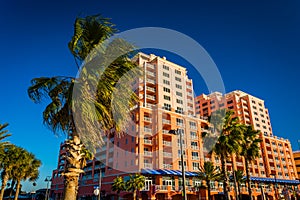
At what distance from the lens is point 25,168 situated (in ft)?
126

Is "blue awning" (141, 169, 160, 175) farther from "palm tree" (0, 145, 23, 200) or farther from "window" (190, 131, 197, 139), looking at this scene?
"palm tree" (0, 145, 23, 200)

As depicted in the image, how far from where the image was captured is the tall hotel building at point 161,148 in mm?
42375

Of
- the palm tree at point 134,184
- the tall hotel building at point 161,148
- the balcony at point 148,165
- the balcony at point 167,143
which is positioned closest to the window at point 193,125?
the tall hotel building at point 161,148

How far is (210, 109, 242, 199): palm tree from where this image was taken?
2725 centimetres

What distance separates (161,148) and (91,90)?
38.5m

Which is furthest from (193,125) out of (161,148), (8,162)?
(8,162)

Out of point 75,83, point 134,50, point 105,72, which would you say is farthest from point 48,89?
point 134,50

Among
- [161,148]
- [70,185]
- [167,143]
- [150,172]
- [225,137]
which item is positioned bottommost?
[70,185]

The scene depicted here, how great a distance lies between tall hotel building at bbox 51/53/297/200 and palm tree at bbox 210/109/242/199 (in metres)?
11.0

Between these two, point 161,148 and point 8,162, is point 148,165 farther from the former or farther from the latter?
point 8,162

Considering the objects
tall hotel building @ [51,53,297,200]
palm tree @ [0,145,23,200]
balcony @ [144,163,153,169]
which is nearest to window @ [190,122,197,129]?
tall hotel building @ [51,53,297,200]

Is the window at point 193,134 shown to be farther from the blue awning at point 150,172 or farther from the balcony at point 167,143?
the blue awning at point 150,172

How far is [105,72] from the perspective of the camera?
8.00m

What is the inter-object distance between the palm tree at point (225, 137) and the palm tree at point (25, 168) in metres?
30.5
